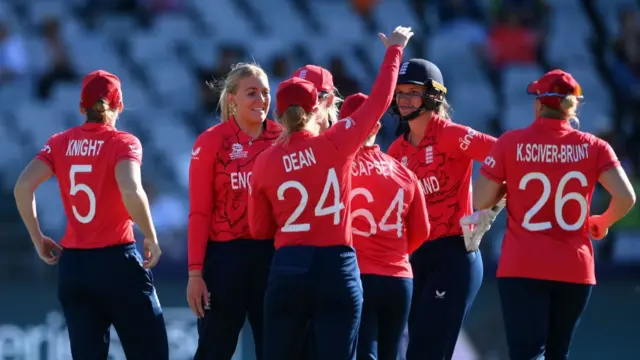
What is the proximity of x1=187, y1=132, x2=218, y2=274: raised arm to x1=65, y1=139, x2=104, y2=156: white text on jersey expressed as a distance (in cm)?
51

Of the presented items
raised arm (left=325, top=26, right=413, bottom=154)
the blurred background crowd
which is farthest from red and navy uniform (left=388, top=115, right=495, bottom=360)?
the blurred background crowd

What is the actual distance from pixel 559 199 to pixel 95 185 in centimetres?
237

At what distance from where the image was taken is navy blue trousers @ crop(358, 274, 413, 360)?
18.6 feet

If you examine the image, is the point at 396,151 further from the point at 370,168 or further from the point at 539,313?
the point at 539,313

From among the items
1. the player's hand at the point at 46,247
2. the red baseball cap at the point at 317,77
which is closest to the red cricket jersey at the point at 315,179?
the red baseball cap at the point at 317,77

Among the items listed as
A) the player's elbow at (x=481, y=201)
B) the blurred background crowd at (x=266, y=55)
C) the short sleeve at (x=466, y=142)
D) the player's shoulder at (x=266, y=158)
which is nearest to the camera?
the player's shoulder at (x=266, y=158)

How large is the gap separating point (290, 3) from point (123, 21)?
2.07 metres

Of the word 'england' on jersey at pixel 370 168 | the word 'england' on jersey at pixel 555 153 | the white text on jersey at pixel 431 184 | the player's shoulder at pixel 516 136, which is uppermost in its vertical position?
the player's shoulder at pixel 516 136

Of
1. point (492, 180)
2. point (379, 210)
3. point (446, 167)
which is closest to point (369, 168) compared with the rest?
point (379, 210)

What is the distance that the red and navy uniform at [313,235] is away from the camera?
5.23 m

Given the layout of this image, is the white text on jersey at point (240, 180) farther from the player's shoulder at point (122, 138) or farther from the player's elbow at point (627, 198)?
the player's elbow at point (627, 198)

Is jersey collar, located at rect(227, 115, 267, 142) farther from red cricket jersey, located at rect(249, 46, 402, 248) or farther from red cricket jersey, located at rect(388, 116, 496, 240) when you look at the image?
red cricket jersey, located at rect(388, 116, 496, 240)

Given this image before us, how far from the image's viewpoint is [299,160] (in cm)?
529

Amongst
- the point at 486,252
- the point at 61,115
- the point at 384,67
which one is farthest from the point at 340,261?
the point at 61,115
